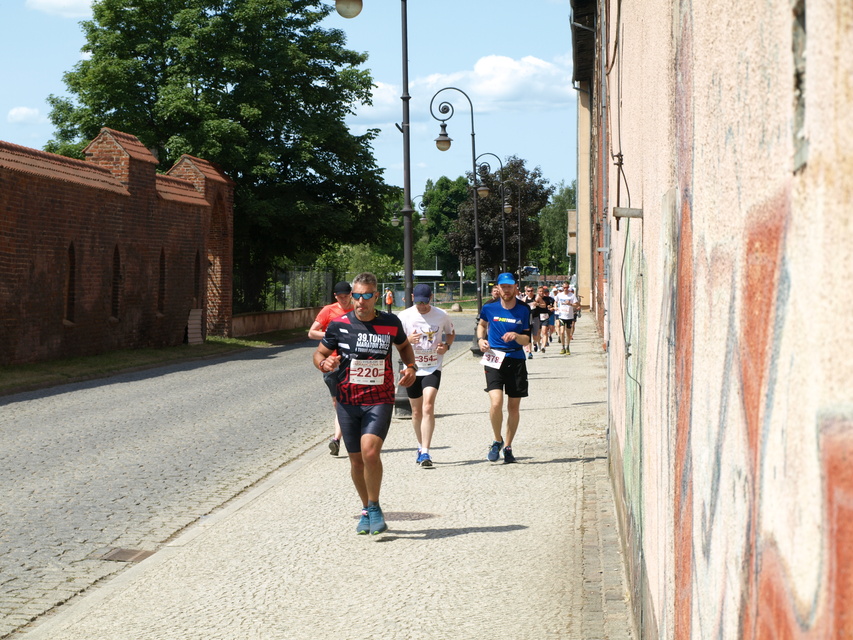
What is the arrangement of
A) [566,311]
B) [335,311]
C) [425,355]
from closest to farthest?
[425,355], [335,311], [566,311]

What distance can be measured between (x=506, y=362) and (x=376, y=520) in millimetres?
3351

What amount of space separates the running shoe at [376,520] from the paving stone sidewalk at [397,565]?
0.07 metres

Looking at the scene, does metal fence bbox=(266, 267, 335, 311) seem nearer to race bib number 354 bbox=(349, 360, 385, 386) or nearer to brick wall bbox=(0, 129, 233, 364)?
brick wall bbox=(0, 129, 233, 364)

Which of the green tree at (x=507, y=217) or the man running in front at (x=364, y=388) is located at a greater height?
the green tree at (x=507, y=217)

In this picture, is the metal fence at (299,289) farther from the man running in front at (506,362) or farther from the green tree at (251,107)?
the man running in front at (506,362)

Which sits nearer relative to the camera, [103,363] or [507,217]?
[103,363]

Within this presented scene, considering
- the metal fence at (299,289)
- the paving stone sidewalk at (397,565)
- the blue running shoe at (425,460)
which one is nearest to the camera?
the paving stone sidewalk at (397,565)

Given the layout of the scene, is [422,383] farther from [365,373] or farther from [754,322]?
[754,322]

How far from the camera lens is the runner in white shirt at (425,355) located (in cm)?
1036

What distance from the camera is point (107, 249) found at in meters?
28.1

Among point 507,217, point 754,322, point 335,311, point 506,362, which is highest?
point 507,217

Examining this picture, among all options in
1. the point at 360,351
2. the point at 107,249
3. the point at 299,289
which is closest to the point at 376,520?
the point at 360,351

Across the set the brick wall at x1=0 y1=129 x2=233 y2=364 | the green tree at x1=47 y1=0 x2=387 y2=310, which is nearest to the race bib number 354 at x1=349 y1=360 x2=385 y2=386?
the brick wall at x1=0 y1=129 x2=233 y2=364

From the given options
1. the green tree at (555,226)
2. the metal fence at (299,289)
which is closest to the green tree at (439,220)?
the green tree at (555,226)
